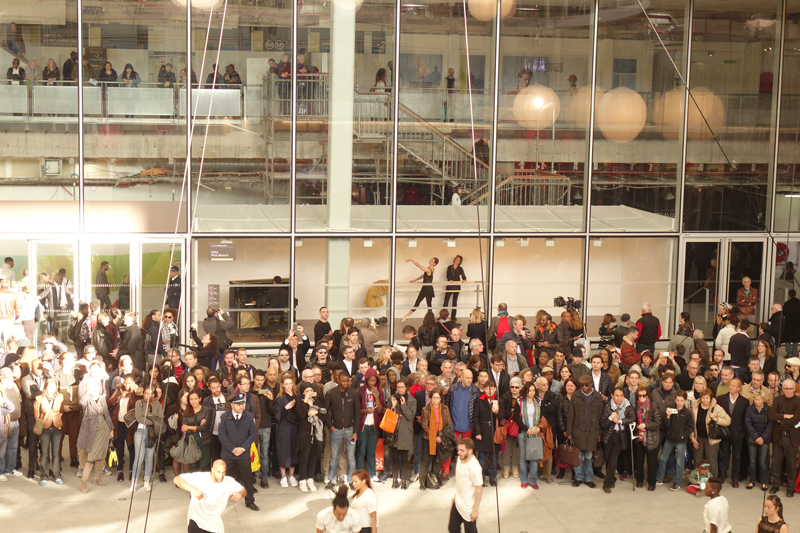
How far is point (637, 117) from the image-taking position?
17.0m

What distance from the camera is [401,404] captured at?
34.7 ft

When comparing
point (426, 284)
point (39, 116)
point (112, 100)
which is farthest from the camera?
point (426, 284)

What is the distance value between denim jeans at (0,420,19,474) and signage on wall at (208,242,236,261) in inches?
211

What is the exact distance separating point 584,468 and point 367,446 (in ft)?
8.97

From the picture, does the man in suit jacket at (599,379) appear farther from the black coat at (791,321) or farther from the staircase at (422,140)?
the black coat at (791,321)

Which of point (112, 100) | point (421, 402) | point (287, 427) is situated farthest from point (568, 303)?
point (112, 100)

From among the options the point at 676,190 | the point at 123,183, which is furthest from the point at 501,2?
the point at 123,183

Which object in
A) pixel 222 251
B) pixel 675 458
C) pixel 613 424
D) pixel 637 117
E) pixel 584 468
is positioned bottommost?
pixel 584 468

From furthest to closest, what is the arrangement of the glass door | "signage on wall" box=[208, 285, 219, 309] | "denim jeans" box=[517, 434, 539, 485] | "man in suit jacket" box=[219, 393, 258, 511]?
the glass door → "signage on wall" box=[208, 285, 219, 309] → "denim jeans" box=[517, 434, 539, 485] → "man in suit jacket" box=[219, 393, 258, 511]

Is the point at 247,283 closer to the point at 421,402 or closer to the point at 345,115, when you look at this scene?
the point at 345,115

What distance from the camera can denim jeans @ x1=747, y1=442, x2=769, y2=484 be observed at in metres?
11.1

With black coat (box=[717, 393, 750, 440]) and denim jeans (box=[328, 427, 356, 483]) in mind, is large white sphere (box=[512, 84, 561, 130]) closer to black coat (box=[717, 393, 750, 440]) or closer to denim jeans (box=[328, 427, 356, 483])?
black coat (box=[717, 393, 750, 440])

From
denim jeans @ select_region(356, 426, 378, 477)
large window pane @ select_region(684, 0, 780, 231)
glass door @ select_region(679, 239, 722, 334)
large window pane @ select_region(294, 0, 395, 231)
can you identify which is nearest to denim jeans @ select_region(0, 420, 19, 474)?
denim jeans @ select_region(356, 426, 378, 477)

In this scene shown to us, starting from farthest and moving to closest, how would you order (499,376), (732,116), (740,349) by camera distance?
(732,116), (740,349), (499,376)
